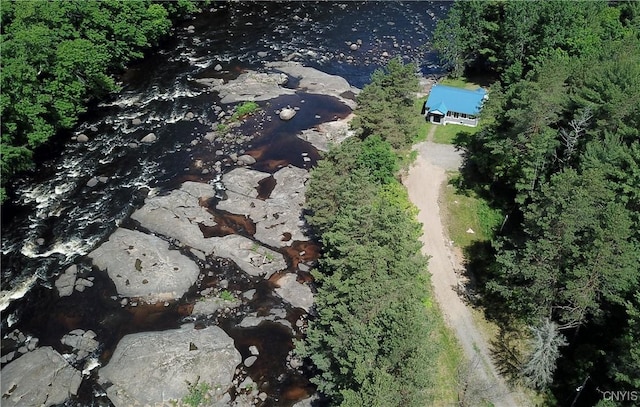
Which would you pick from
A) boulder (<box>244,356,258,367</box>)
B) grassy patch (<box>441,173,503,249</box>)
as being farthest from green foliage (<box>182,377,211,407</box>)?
grassy patch (<box>441,173,503,249</box>)

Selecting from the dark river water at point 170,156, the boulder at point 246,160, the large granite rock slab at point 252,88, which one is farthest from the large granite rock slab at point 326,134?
the large granite rock slab at point 252,88

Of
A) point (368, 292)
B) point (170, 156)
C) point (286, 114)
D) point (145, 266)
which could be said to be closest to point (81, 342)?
point (145, 266)

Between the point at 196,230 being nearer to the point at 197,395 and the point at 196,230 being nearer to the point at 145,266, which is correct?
the point at 145,266

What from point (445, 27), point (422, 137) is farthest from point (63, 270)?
point (445, 27)

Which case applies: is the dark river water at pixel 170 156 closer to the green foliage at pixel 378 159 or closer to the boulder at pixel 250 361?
the boulder at pixel 250 361

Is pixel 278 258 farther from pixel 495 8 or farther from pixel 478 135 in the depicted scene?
pixel 495 8

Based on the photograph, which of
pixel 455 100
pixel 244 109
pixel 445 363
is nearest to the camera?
pixel 445 363

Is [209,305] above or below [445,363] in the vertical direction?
below
